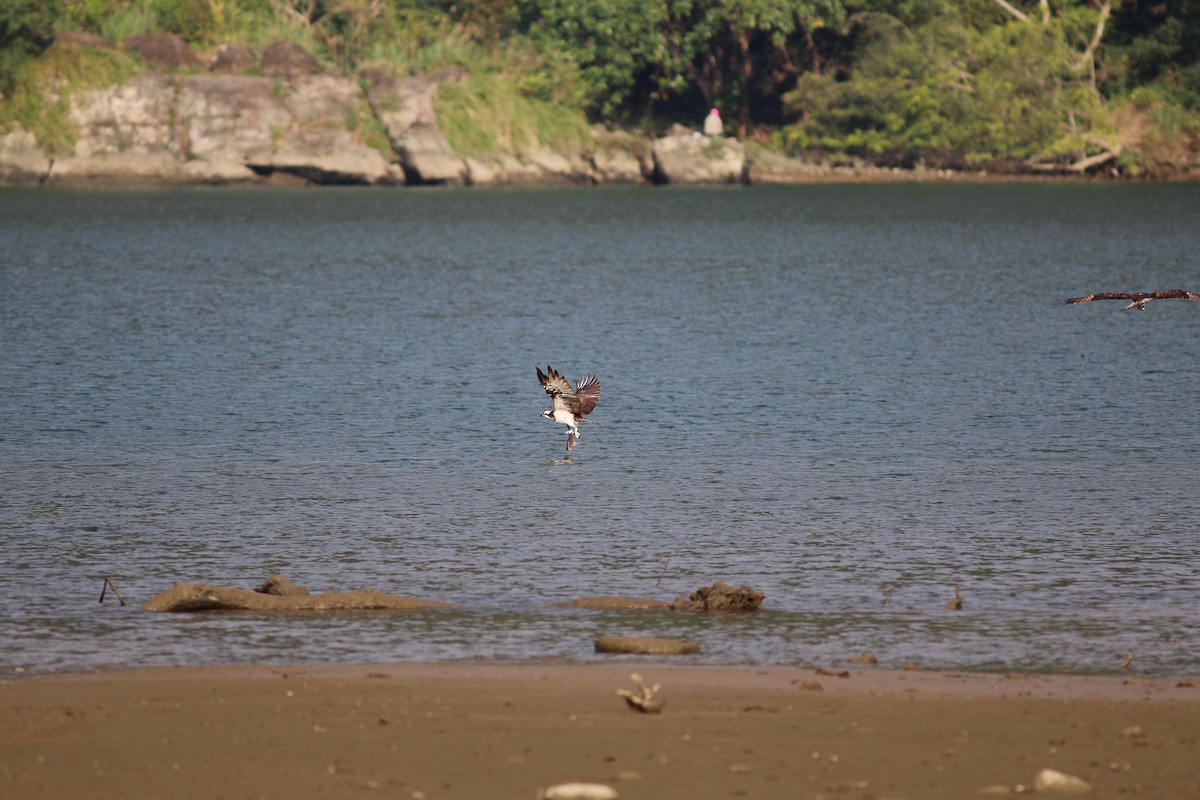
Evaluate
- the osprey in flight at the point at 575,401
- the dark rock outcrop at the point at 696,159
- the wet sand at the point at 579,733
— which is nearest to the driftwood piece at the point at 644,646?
the wet sand at the point at 579,733

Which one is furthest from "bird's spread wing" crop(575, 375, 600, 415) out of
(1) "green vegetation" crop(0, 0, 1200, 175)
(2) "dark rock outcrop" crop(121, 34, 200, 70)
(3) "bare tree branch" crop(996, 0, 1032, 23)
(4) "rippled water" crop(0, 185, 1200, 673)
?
(3) "bare tree branch" crop(996, 0, 1032, 23)

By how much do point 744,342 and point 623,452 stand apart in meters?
11.5

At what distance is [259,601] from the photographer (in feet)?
41.7

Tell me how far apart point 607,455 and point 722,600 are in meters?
7.84

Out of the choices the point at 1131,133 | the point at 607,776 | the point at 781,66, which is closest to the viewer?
the point at 607,776

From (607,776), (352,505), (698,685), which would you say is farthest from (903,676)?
(352,505)

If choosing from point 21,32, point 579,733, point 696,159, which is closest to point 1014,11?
point 696,159

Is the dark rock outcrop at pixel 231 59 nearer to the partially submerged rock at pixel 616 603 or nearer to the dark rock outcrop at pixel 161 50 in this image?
the dark rock outcrop at pixel 161 50

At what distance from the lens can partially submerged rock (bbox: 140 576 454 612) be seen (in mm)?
12578

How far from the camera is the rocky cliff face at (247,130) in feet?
242

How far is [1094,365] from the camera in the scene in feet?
92.3

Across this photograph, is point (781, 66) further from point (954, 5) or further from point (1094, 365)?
point (1094, 365)

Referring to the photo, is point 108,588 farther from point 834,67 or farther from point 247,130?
point 834,67

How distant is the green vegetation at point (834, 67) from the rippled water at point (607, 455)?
3616 cm
